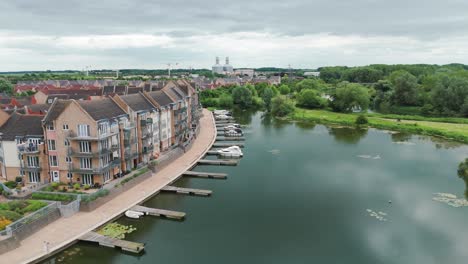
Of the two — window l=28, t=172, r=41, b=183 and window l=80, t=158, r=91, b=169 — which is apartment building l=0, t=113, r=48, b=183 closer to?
window l=28, t=172, r=41, b=183

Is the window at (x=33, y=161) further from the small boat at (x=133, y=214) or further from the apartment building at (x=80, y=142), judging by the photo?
the small boat at (x=133, y=214)

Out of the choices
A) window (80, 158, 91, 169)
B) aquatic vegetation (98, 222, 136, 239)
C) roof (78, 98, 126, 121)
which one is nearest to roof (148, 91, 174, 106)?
roof (78, 98, 126, 121)

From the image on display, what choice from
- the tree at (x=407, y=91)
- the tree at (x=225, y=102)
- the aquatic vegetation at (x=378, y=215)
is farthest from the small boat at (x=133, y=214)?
the tree at (x=407, y=91)

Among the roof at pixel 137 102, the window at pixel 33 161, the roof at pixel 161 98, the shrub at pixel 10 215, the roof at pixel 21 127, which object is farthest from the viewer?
the roof at pixel 161 98

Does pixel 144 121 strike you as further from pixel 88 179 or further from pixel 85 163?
pixel 88 179

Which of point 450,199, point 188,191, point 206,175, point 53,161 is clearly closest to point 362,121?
point 450,199
